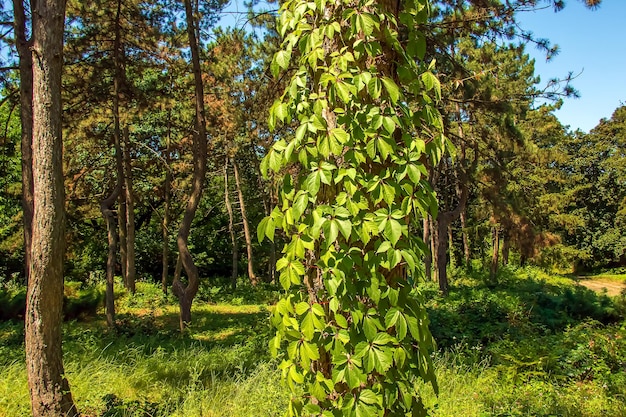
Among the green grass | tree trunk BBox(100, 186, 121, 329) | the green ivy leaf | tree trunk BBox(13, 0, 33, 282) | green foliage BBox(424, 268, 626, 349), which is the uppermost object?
tree trunk BBox(13, 0, 33, 282)

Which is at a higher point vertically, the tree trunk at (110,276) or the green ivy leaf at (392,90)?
Result: the green ivy leaf at (392,90)

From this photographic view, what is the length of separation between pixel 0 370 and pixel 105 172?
1395 centimetres

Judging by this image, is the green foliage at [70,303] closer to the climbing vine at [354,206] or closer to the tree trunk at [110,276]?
the tree trunk at [110,276]

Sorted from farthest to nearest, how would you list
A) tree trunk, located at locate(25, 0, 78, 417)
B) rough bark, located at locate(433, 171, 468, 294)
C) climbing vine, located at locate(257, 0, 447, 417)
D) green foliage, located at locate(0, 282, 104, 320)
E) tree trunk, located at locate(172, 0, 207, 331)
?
rough bark, located at locate(433, 171, 468, 294) < green foliage, located at locate(0, 282, 104, 320) < tree trunk, located at locate(172, 0, 207, 331) < tree trunk, located at locate(25, 0, 78, 417) < climbing vine, located at locate(257, 0, 447, 417)

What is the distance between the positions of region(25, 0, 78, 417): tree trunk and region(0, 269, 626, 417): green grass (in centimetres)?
40

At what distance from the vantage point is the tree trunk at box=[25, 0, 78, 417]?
3895 millimetres

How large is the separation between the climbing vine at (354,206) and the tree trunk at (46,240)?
2791mm

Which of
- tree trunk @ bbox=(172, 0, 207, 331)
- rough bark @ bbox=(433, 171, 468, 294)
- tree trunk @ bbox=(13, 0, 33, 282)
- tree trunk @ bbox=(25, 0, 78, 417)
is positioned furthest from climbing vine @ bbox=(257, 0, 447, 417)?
rough bark @ bbox=(433, 171, 468, 294)

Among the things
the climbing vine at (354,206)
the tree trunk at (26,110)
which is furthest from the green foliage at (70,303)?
the climbing vine at (354,206)

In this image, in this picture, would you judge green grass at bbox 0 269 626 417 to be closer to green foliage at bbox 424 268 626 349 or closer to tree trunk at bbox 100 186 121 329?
green foliage at bbox 424 268 626 349

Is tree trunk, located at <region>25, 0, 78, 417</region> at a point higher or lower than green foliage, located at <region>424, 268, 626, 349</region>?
higher

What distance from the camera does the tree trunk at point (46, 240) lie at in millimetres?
3895

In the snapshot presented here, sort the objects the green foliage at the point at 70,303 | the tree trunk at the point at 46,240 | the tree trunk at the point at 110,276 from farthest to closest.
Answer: the green foliage at the point at 70,303 < the tree trunk at the point at 110,276 < the tree trunk at the point at 46,240

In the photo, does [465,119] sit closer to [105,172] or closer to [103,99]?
[103,99]
